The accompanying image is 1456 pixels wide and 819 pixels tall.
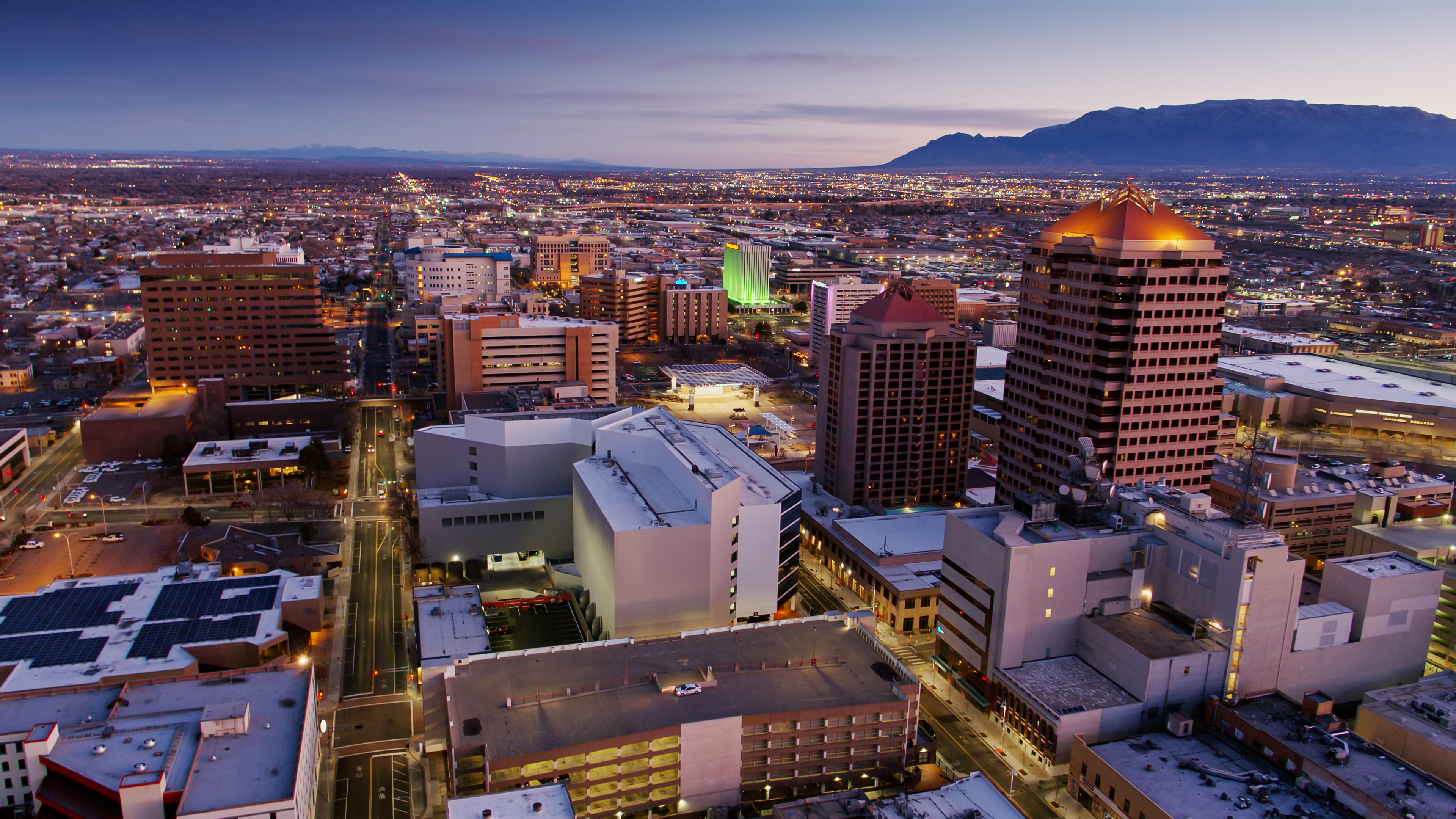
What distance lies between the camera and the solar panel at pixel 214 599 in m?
40.2

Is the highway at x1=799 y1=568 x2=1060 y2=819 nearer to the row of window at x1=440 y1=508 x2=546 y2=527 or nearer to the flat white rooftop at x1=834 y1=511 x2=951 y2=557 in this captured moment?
the flat white rooftop at x1=834 y1=511 x2=951 y2=557

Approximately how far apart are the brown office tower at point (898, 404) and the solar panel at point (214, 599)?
31.2 meters

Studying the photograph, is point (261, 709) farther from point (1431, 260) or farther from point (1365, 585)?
point (1431, 260)

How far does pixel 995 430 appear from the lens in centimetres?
7300

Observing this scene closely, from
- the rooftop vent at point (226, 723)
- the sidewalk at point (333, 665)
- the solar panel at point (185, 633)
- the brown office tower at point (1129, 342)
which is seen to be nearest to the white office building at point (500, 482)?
the sidewalk at point (333, 665)

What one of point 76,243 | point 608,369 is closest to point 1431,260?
point 608,369

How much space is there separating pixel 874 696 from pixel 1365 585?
19621 mm

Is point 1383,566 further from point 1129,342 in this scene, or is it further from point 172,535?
point 172,535

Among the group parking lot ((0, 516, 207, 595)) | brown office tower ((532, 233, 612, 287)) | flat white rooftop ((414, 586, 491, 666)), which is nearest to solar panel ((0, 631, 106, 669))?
parking lot ((0, 516, 207, 595))

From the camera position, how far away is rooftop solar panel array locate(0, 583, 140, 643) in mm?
38375

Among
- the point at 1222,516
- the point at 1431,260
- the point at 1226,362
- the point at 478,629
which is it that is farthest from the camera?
the point at 1431,260

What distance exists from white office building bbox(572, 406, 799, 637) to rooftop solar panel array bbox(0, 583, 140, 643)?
65.3 feet

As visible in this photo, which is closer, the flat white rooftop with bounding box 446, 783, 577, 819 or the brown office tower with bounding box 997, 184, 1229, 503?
the flat white rooftop with bounding box 446, 783, 577, 819

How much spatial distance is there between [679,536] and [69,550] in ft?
112
